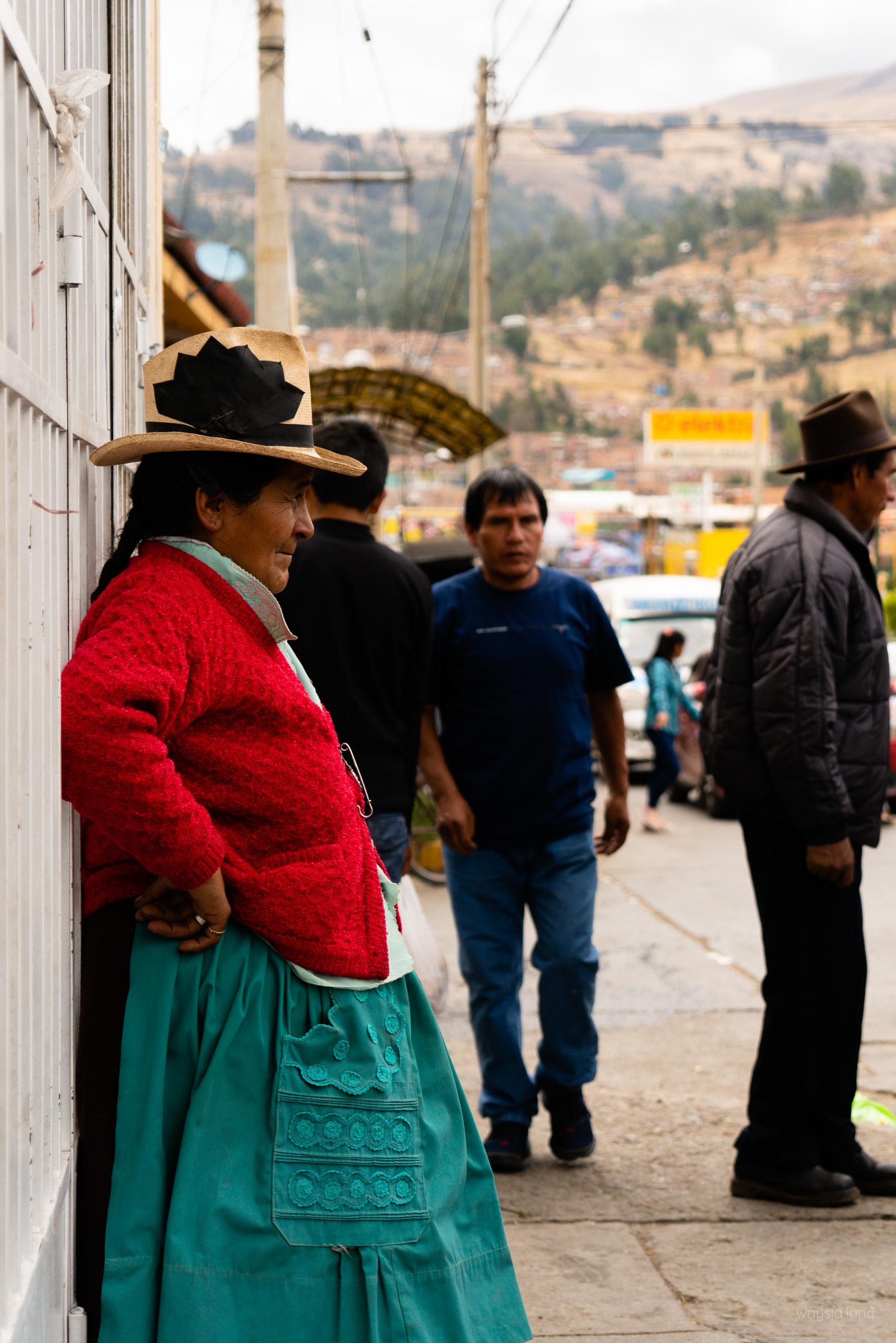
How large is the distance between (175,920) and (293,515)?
63 cm

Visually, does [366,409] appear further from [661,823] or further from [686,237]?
[686,237]

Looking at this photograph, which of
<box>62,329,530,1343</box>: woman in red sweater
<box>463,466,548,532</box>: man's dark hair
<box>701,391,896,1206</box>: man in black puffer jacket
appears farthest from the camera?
<box>463,466,548,532</box>: man's dark hair

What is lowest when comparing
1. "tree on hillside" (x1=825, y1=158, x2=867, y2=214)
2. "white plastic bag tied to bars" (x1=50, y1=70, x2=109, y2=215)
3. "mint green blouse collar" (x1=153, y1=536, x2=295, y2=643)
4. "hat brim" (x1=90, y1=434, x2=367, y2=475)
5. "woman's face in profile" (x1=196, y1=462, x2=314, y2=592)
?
"mint green blouse collar" (x1=153, y1=536, x2=295, y2=643)

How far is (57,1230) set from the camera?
1777 millimetres

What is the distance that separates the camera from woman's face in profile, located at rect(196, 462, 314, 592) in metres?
2.06

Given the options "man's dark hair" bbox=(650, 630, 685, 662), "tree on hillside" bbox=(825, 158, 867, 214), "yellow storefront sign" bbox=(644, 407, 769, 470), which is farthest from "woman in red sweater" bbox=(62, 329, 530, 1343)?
"tree on hillside" bbox=(825, 158, 867, 214)

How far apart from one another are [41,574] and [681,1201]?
2882mm

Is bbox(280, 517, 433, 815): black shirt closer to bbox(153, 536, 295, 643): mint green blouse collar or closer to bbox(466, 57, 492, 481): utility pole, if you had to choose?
bbox(153, 536, 295, 643): mint green blouse collar

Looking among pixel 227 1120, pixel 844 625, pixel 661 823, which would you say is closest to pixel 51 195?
pixel 227 1120

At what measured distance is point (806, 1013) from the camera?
369cm

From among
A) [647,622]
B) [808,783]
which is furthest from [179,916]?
[647,622]

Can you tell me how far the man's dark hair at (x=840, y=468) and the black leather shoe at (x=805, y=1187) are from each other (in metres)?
1.88

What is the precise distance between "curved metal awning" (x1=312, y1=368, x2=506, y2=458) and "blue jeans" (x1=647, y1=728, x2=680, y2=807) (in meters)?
2.80

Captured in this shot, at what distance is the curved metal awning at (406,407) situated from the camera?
9602 millimetres
